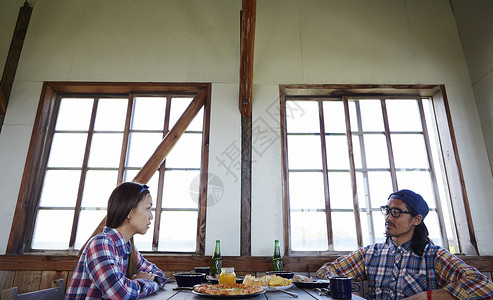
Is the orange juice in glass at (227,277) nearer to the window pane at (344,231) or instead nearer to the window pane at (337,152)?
the window pane at (344,231)

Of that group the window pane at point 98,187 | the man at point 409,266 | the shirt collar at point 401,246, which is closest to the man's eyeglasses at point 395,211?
the man at point 409,266

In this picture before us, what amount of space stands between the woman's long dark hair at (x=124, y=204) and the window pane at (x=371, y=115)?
7.37 ft

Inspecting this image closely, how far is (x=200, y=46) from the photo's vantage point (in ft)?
10.3

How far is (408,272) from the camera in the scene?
5.86 ft

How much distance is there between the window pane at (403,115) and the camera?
3.04 m

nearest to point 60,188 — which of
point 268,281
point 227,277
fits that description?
point 227,277

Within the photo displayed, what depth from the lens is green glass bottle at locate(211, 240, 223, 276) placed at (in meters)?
2.24

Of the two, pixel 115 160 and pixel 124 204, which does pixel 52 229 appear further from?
pixel 124 204

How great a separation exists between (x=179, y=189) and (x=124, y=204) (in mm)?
1240

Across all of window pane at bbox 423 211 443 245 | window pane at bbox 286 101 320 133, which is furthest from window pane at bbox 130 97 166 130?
window pane at bbox 423 211 443 245

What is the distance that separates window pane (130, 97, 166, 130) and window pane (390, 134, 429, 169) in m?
2.28

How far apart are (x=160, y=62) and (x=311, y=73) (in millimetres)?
1510

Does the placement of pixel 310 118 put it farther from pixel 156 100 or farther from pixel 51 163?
pixel 51 163

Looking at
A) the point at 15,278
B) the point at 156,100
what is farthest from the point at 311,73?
the point at 15,278
